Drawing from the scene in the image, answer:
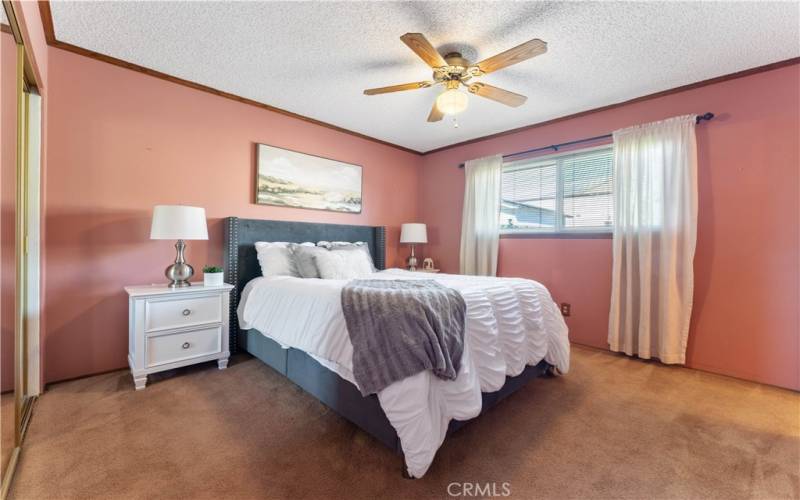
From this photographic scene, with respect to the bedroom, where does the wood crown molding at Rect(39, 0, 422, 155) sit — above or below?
above

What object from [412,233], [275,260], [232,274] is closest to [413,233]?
[412,233]

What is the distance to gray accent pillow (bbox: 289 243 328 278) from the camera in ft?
9.68

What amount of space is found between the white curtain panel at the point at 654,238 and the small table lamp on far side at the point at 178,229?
3.66 m

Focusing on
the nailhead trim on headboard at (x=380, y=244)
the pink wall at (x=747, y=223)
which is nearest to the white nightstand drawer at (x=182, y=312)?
the nailhead trim on headboard at (x=380, y=244)

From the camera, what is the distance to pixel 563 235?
3643mm

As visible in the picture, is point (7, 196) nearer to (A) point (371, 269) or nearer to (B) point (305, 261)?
(B) point (305, 261)

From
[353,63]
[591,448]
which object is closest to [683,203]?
[591,448]

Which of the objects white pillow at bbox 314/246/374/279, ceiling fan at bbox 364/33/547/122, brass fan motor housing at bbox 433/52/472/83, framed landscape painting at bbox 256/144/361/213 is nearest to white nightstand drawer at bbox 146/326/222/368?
white pillow at bbox 314/246/374/279

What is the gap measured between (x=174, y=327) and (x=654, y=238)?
13.2 ft

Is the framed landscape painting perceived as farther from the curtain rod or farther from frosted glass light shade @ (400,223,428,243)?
the curtain rod

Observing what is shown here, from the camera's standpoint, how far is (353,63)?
257cm

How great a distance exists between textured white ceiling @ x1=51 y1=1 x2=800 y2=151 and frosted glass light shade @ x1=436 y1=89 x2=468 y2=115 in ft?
1.09

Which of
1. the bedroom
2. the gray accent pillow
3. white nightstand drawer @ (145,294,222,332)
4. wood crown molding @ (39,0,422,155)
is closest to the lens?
the bedroom

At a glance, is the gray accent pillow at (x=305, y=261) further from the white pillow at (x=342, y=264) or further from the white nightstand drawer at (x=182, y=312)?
the white nightstand drawer at (x=182, y=312)
